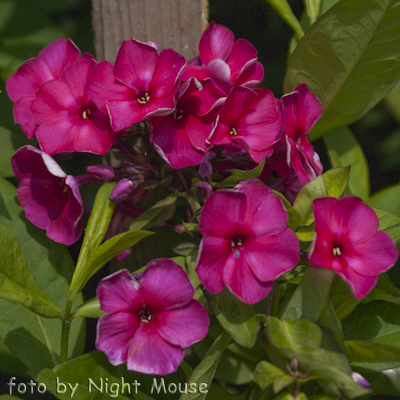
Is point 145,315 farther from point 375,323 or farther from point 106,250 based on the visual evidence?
point 375,323

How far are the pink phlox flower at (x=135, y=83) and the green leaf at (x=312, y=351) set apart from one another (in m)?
0.46

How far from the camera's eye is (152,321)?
0.80m

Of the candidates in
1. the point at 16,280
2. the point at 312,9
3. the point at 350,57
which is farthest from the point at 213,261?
the point at 312,9

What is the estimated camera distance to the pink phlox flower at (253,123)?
0.88 meters

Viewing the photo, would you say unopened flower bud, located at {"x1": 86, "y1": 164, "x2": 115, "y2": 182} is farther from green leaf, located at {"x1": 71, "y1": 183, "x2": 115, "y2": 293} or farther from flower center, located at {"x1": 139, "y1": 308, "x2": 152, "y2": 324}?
flower center, located at {"x1": 139, "y1": 308, "x2": 152, "y2": 324}

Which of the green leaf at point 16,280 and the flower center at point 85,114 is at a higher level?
the flower center at point 85,114

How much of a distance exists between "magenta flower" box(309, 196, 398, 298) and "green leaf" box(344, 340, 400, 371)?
0.14 meters

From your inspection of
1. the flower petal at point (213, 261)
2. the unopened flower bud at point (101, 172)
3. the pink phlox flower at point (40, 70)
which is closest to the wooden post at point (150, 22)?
the pink phlox flower at point (40, 70)

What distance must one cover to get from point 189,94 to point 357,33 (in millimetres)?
442

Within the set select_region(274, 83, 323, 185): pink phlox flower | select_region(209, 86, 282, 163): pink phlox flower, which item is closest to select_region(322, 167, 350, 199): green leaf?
select_region(274, 83, 323, 185): pink phlox flower

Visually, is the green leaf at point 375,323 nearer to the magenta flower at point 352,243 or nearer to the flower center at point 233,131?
the magenta flower at point 352,243

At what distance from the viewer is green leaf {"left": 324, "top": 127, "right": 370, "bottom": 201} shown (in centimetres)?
128

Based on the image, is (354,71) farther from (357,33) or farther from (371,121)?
(371,121)

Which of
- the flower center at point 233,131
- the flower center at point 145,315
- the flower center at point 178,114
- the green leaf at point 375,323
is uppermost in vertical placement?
→ the flower center at point 178,114
